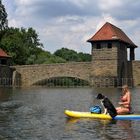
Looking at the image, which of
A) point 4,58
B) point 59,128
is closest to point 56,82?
point 4,58

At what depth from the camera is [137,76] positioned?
52.6m

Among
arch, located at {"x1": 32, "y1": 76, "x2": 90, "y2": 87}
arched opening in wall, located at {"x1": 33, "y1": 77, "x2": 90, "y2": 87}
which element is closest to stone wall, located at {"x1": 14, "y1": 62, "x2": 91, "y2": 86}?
arch, located at {"x1": 32, "y1": 76, "x2": 90, "y2": 87}

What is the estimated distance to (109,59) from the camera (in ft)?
175

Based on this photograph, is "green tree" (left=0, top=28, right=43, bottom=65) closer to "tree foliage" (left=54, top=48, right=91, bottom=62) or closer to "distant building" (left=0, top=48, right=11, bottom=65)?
"distant building" (left=0, top=48, right=11, bottom=65)

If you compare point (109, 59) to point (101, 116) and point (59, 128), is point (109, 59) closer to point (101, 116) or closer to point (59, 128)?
point (101, 116)

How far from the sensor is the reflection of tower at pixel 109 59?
172 feet

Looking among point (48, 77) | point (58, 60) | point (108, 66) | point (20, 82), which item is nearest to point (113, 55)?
point (108, 66)

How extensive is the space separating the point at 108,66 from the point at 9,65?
16.0m

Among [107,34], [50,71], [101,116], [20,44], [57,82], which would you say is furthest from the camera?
[20,44]

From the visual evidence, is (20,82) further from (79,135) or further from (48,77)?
(79,135)

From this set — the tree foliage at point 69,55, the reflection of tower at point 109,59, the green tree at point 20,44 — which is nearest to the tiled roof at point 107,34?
the reflection of tower at point 109,59

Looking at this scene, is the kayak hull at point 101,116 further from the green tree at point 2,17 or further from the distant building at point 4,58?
the green tree at point 2,17

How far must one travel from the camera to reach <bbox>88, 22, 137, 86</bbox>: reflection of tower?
5241 centimetres

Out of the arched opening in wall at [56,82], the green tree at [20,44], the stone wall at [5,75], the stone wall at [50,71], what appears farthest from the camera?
the green tree at [20,44]
